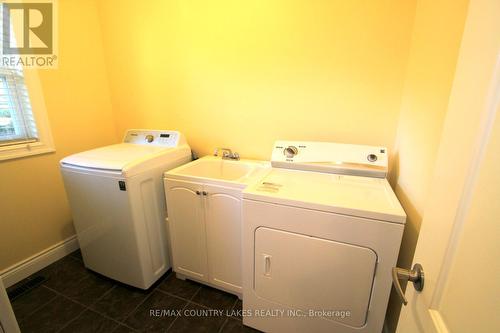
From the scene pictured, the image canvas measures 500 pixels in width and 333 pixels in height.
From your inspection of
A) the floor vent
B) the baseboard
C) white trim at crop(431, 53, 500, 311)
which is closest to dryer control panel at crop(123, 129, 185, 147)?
the baseboard

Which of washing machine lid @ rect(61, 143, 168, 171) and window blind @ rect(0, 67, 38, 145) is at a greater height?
window blind @ rect(0, 67, 38, 145)

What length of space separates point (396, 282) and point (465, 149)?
36 cm

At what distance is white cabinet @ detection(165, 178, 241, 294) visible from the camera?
1.48 metres

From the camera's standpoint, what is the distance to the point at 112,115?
2445 mm

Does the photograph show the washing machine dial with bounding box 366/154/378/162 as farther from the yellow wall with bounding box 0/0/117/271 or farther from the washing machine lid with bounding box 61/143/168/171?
the yellow wall with bounding box 0/0/117/271

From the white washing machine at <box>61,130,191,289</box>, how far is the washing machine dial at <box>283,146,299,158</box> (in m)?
0.92

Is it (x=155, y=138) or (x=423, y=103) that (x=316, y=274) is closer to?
(x=423, y=103)

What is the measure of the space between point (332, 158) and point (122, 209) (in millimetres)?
1467

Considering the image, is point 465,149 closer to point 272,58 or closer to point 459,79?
point 459,79

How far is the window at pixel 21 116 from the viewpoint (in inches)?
65.7

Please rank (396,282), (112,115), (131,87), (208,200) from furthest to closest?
1. (112,115)
2. (131,87)
3. (208,200)
4. (396,282)

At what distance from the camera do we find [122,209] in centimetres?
151

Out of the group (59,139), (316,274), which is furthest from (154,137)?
(316,274)

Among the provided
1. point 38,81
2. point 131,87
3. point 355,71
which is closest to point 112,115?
point 131,87
